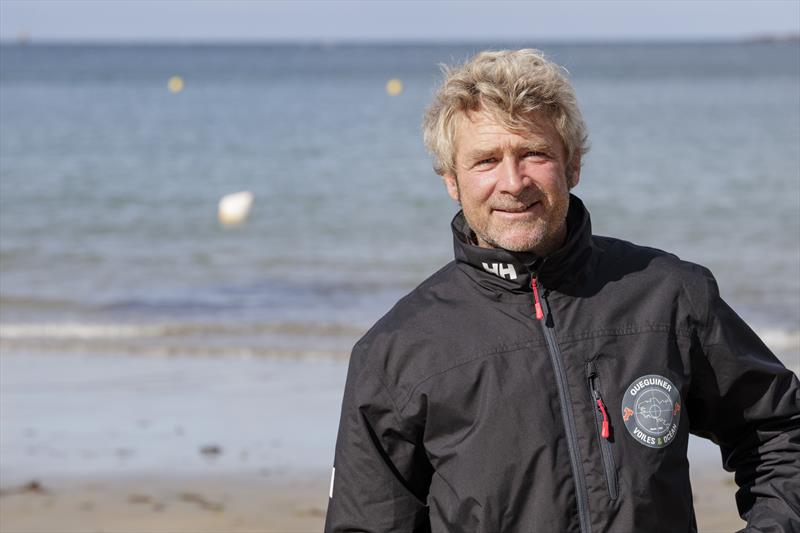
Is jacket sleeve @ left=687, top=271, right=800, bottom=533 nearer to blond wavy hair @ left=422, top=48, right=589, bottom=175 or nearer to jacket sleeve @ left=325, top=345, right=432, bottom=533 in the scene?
blond wavy hair @ left=422, top=48, right=589, bottom=175

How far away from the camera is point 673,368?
7.59 feet

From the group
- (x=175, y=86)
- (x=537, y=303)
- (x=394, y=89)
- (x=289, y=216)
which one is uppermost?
(x=175, y=86)

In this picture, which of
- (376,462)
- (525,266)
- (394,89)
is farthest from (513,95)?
(394,89)

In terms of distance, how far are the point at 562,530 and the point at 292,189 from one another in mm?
19528

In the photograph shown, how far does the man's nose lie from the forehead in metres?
0.04

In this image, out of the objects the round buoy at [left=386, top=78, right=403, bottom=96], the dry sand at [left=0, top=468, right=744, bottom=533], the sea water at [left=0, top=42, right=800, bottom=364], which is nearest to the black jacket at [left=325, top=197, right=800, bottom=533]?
the sea water at [left=0, top=42, right=800, bottom=364]

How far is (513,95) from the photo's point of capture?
91.4 inches

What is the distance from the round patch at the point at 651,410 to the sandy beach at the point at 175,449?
3.26m

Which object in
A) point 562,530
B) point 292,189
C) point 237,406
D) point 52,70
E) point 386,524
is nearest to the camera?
point 562,530

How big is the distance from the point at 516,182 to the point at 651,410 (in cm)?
53

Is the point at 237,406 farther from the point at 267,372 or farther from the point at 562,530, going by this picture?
the point at 562,530

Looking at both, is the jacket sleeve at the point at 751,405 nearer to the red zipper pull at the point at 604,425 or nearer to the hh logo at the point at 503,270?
the red zipper pull at the point at 604,425

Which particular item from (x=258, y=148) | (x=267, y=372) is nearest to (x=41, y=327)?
(x=267, y=372)

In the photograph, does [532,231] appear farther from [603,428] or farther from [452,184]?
[603,428]
